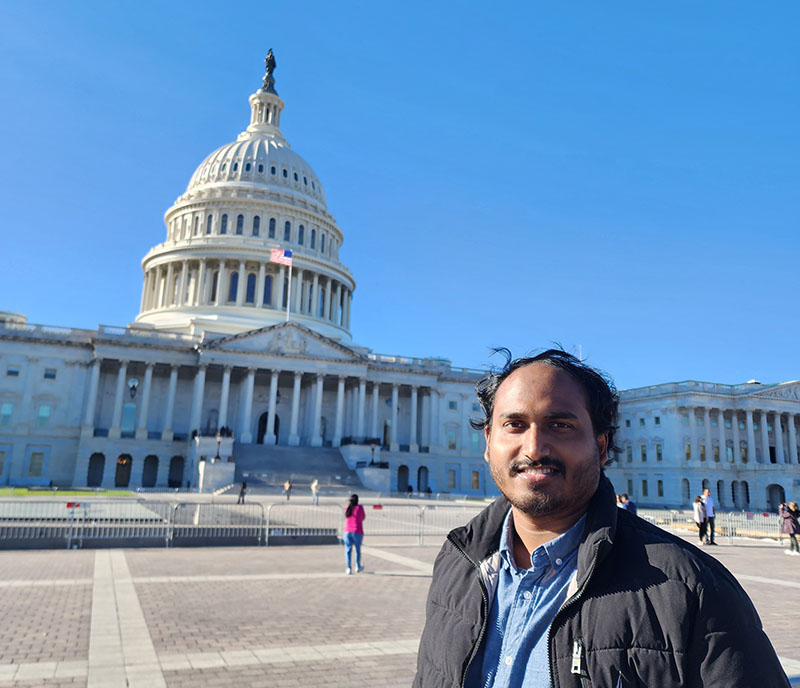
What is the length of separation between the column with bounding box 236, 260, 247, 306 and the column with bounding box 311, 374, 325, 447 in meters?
17.7

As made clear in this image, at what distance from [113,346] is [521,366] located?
68.9m

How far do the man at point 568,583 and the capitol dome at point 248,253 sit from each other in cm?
7021

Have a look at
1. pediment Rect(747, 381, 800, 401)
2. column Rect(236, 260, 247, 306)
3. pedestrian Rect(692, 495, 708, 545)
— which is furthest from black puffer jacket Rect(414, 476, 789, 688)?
pediment Rect(747, 381, 800, 401)

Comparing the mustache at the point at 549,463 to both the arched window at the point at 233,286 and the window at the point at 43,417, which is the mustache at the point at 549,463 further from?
the arched window at the point at 233,286

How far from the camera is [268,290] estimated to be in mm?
82875

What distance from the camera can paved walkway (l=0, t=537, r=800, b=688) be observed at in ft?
26.4

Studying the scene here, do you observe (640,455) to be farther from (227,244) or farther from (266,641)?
(266,641)

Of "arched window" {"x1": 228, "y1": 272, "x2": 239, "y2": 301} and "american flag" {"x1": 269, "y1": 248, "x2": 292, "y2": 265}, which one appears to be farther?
"arched window" {"x1": 228, "y1": 272, "x2": 239, "y2": 301}

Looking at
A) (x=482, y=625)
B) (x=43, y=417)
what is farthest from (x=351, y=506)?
(x=43, y=417)

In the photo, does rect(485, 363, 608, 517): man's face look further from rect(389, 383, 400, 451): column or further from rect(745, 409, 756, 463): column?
rect(745, 409, 756, 463): column

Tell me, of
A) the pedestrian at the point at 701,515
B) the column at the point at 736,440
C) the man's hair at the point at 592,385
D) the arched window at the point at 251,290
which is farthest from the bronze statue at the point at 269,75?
the man's hair at the point at 592,385

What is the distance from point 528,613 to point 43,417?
71516mm

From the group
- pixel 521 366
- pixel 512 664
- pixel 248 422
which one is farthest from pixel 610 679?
pixel 248 422

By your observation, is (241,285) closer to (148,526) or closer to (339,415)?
(339,415)
